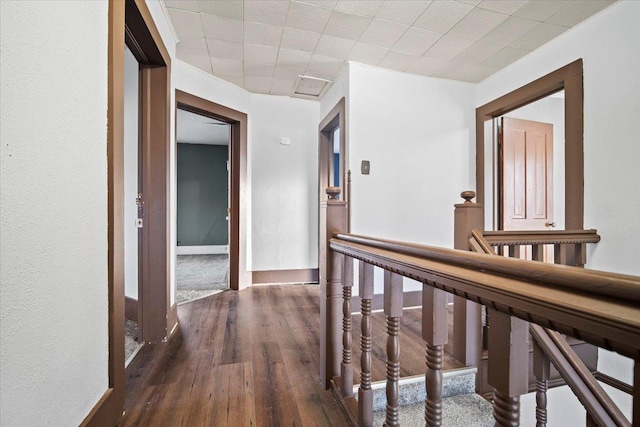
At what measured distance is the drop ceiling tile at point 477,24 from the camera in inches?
83.7

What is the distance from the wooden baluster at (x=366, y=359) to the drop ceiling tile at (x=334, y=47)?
6.92ft

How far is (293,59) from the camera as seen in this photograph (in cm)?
278

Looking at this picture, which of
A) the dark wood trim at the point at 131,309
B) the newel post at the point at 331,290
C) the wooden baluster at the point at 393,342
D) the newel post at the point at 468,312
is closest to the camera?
the wooden baluster at the point at 393,342

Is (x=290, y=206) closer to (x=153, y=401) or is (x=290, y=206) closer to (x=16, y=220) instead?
(x=153, y=401)

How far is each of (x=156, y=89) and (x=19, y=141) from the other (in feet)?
5.26

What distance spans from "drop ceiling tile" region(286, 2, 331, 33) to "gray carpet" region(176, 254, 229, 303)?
2816 mm

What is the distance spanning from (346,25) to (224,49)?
42.6 inches

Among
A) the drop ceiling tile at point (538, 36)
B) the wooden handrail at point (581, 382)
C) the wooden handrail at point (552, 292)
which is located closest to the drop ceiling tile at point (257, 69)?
the drop ceiling tile at point (538, 36)

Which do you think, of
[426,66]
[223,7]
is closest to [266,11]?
[223,7]

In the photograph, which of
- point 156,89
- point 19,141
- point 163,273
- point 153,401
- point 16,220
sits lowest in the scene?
point 153,401

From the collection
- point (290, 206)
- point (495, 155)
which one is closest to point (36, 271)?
point (290, 206)

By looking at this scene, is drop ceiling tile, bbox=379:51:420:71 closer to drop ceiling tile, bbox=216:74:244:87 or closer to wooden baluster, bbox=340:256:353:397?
drop ceiling tile, bbox=216:74:244:87

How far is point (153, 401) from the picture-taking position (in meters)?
1.46

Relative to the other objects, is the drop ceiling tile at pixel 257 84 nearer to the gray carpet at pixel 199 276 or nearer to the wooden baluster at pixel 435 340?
the gray carpet at pixel 199 276
